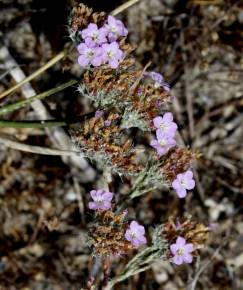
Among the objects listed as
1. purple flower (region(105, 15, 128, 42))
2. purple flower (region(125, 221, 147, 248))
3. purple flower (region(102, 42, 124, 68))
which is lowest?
purple flower (region(125, 221, 147, 248))

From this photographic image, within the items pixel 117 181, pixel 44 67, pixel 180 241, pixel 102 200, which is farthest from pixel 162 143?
pixel 117 181

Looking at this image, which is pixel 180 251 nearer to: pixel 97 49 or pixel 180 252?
pixel 180 252

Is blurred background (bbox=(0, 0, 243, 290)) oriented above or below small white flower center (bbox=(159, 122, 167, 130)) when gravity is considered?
above

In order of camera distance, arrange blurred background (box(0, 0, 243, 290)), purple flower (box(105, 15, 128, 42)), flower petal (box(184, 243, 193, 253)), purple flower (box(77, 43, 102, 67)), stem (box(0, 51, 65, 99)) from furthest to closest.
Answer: blurred background (box(0, 0, 243, 290))
stem (box(0, 51, 65, 99))
flower petal (box(184, 243, 193, 253))
purple flower (box(105, 15, 128, 42))
purple flower (box(77, 43, 102, 67))

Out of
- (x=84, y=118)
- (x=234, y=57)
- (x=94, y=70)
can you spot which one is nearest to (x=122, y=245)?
(x=84, y=118)

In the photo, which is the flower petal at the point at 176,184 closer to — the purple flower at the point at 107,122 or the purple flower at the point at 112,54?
the purple flower at the point at 107,122

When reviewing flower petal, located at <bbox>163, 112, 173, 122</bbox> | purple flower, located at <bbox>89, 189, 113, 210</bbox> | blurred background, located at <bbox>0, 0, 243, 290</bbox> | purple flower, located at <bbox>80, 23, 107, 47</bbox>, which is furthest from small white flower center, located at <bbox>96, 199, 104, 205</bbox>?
purple flower, located at <bbox>80, 23, 107, 47</bbox>

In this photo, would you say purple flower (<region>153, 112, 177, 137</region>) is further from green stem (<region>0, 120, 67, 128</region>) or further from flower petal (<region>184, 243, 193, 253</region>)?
flower petal (<region>184, 243, 193, 253</region>)
